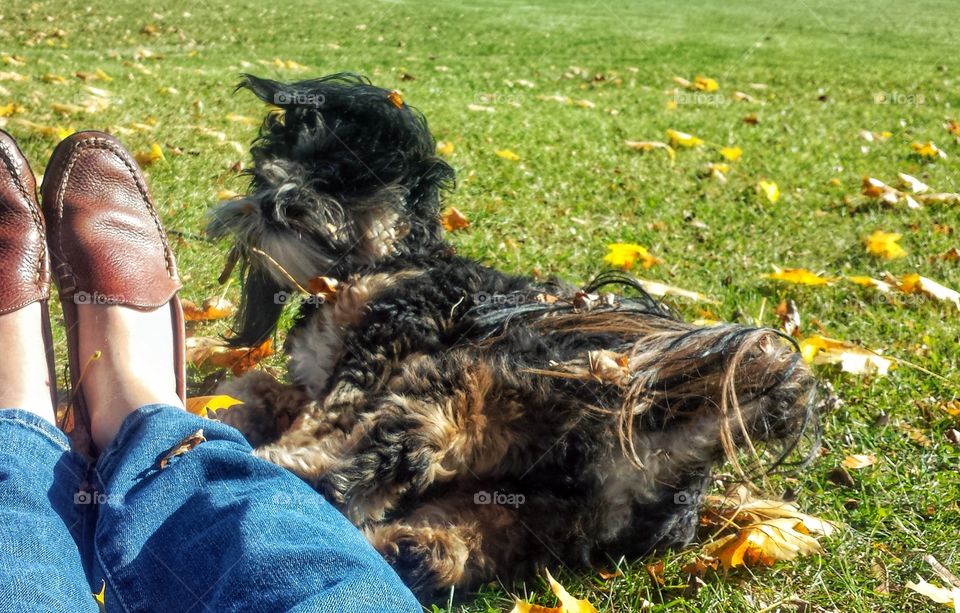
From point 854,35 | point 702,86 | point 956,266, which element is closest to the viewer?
point 956,266

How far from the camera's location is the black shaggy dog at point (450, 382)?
2234 mm

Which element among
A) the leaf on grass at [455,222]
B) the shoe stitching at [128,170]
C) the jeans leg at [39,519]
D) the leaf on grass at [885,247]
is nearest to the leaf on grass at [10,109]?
the shoe stitching at [128,170]

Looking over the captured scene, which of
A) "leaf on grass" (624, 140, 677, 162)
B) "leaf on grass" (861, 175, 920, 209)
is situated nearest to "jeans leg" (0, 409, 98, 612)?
"leaf on grass" (861, 175, 920, 209)

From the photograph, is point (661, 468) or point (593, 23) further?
point (593, 23)

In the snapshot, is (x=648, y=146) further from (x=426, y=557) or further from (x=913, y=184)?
(x=426, y=557)

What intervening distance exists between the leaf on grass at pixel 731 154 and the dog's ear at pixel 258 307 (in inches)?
181

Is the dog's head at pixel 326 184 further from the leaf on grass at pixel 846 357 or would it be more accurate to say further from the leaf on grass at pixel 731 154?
the leaf on grass at pixel 731 154

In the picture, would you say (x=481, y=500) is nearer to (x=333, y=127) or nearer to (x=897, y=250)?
(x=333, y=127)

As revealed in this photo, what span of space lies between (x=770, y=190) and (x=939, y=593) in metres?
4.05

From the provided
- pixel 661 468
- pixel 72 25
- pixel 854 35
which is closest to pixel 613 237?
pixel 661 468

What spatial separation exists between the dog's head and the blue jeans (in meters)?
1.04

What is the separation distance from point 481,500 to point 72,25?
12.6 meters

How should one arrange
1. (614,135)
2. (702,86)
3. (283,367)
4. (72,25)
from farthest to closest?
(72,25) → (702,86) → (614,135) → (283,367)

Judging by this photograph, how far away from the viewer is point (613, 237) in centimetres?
494
